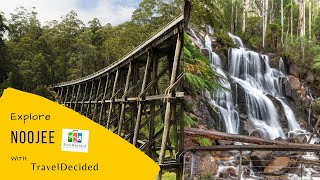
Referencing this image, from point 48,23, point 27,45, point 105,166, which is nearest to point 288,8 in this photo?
point 48,23

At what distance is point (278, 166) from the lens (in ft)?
8.21

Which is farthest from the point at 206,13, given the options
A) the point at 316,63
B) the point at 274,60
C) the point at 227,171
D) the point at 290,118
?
the point at 316,63

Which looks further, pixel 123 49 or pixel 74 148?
pixel 123 49

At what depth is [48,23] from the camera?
3.60 m

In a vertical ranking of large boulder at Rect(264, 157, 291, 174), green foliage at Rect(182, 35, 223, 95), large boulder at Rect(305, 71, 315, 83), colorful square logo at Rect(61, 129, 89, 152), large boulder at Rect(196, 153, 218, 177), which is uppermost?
large boulder at Rect(305, 71, 315, 83)

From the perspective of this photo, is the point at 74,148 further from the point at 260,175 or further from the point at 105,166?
the point at 260,175

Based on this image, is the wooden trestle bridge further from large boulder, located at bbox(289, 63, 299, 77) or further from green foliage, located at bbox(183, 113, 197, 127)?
large boulder, located at bbox(289, 63, 299, 77)

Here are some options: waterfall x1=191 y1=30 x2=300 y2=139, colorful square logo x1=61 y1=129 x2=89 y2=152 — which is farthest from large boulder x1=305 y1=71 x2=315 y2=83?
colorful square logo x1=61 y1=129 x2=89 y2=152

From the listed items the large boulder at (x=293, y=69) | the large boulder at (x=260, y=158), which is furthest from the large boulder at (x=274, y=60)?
the large boulder at (x=260, y=158)

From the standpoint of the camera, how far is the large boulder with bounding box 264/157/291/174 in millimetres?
2418

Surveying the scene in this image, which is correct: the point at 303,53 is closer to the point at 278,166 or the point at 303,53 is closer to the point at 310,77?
the point at 310,77

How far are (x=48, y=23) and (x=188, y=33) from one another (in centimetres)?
191

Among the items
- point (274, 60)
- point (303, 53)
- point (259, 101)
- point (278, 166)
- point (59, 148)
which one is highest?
point (303, 53)

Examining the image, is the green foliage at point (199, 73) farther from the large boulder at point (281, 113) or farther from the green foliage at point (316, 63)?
the green foliage at point (316, 63)
